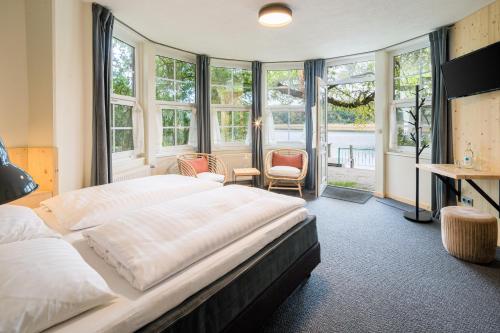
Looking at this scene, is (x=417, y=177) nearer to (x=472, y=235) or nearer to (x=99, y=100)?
(x=472, y=235)

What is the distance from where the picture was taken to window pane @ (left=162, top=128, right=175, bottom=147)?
4.87 meters

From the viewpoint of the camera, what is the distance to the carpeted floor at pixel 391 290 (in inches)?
69.4

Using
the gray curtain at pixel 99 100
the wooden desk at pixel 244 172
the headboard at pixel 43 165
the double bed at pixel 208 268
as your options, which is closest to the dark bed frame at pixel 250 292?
the double bed at pixel 208 268

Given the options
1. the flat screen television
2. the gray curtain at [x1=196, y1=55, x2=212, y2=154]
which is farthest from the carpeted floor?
the gray curtain at [x1=196, y1=55, x2=212, y2=154]

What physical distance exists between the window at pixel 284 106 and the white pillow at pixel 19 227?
4824mm

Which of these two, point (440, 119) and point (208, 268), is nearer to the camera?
point (208, 268)

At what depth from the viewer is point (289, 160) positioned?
5594mm

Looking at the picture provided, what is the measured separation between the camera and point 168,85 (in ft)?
15.9

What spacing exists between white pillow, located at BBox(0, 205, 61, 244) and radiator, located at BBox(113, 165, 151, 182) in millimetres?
2037

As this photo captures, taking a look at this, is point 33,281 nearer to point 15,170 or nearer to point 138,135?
point 15,170

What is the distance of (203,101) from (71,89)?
2513 millimetres

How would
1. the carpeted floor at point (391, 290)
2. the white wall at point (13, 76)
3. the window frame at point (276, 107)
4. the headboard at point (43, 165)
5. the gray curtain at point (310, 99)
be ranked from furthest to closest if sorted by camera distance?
the window frame at point (276, 107) → the gray curtain at point (310, 99) → the headboard at point (43, 165) → the white wall at point (13, 76) → the carpeted floor at point (391, 290)

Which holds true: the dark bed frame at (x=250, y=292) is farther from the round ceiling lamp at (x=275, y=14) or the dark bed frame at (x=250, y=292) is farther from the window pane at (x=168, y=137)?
the window pane at (x=168, y=137)

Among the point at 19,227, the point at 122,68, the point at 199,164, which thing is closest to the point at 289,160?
the point at 199,164
